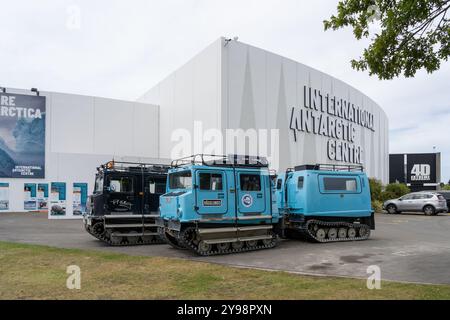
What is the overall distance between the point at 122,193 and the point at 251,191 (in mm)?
4697

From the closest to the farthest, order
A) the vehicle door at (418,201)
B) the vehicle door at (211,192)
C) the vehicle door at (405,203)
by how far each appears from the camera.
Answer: the vehicle door at (211,192), the vehicle door at (418,201), the vehicle door at (405,203)

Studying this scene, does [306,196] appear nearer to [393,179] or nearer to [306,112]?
[306,112]

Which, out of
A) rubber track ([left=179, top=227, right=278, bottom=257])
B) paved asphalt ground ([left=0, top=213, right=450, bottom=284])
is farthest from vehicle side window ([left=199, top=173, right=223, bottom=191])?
paved asphalt ground ([left=0, top=213, right=450, bottom=284])

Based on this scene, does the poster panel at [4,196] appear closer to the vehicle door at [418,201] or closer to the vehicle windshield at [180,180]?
the vehicle windshield at [180,180]

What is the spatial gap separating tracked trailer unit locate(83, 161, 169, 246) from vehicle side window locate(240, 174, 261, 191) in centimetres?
375

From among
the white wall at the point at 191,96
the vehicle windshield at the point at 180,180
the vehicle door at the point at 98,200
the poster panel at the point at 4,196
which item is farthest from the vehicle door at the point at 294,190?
the poster panel at the point at 4,196

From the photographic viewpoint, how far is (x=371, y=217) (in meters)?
15.3

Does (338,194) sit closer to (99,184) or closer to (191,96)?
(99,184)

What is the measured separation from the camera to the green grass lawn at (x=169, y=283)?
6953mm

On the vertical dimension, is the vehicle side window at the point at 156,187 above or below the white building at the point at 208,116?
below

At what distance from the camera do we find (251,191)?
42.2 feet

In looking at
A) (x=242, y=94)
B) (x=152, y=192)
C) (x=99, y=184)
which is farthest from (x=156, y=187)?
(x=242, y=94)

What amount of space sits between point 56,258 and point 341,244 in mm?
9012
